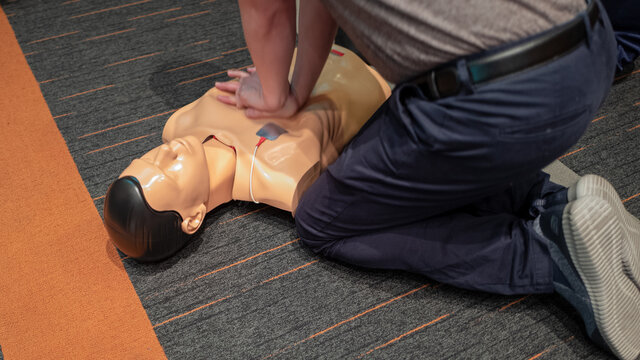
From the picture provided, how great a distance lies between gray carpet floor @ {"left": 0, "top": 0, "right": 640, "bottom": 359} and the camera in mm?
1229

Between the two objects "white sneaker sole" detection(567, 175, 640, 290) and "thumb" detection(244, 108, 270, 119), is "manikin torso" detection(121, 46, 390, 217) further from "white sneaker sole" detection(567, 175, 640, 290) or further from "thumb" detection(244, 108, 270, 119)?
"white sneaker sole" detection(567, 175, 640, 290)

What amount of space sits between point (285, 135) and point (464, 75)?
603 mm

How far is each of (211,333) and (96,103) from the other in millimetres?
975

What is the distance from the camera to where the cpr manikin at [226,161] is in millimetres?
1231

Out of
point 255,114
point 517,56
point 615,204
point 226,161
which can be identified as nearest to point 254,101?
point 255,114

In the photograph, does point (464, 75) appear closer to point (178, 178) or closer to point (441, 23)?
point (441, 23)

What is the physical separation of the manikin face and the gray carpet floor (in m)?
0.13

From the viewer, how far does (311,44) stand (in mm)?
1321

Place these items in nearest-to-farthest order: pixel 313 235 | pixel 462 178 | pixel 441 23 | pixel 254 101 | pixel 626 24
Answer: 1. pixel 441 23
2. pixel 462 178
3. pixel 313 235
4. pixel 254 101
5. pixel 626 24

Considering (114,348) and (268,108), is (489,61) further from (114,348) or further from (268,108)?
(114,348)

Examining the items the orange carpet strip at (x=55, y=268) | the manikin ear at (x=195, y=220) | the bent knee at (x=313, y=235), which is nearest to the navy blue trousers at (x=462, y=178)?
the bent knee at (x=313, y=235)

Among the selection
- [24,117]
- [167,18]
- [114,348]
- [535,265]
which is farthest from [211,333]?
[167,18]

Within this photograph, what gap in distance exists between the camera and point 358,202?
119 cm

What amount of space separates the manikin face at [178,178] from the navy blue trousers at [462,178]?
260 millimetres
